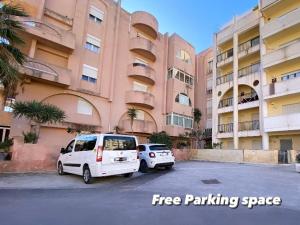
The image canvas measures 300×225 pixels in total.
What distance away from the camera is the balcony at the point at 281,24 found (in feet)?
72.8

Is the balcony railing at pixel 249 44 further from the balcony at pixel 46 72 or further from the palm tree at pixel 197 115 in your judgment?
the balcony at pixel 46 72

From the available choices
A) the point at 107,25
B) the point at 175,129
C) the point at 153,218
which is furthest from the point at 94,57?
the point at 153,218

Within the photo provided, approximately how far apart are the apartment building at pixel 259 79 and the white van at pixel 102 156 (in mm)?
16621

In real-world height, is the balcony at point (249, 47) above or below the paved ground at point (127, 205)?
above

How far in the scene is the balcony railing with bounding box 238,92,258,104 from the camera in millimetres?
25919

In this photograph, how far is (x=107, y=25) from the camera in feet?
86.8

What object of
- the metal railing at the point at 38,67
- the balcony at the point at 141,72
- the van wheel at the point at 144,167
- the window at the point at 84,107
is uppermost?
the balcony at the point at 141,72

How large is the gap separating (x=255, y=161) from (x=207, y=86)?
1771 cm

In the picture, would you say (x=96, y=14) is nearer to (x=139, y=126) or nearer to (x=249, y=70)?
(x=139, y=126)

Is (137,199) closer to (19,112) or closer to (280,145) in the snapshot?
(19,112)

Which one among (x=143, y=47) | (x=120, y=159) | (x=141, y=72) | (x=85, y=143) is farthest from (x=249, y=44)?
(x=85, y=143)

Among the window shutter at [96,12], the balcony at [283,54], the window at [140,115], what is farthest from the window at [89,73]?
the balcony at [283,54]

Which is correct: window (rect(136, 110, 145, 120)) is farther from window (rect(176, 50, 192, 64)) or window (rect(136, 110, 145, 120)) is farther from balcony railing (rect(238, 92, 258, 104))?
balcony railing (rect(238, 92, 258, 104))

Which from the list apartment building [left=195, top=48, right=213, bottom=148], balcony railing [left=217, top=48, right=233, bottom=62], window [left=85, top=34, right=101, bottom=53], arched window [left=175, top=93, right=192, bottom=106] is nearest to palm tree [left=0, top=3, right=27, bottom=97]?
window [left=85, top=34, right=101, bottom=53]
